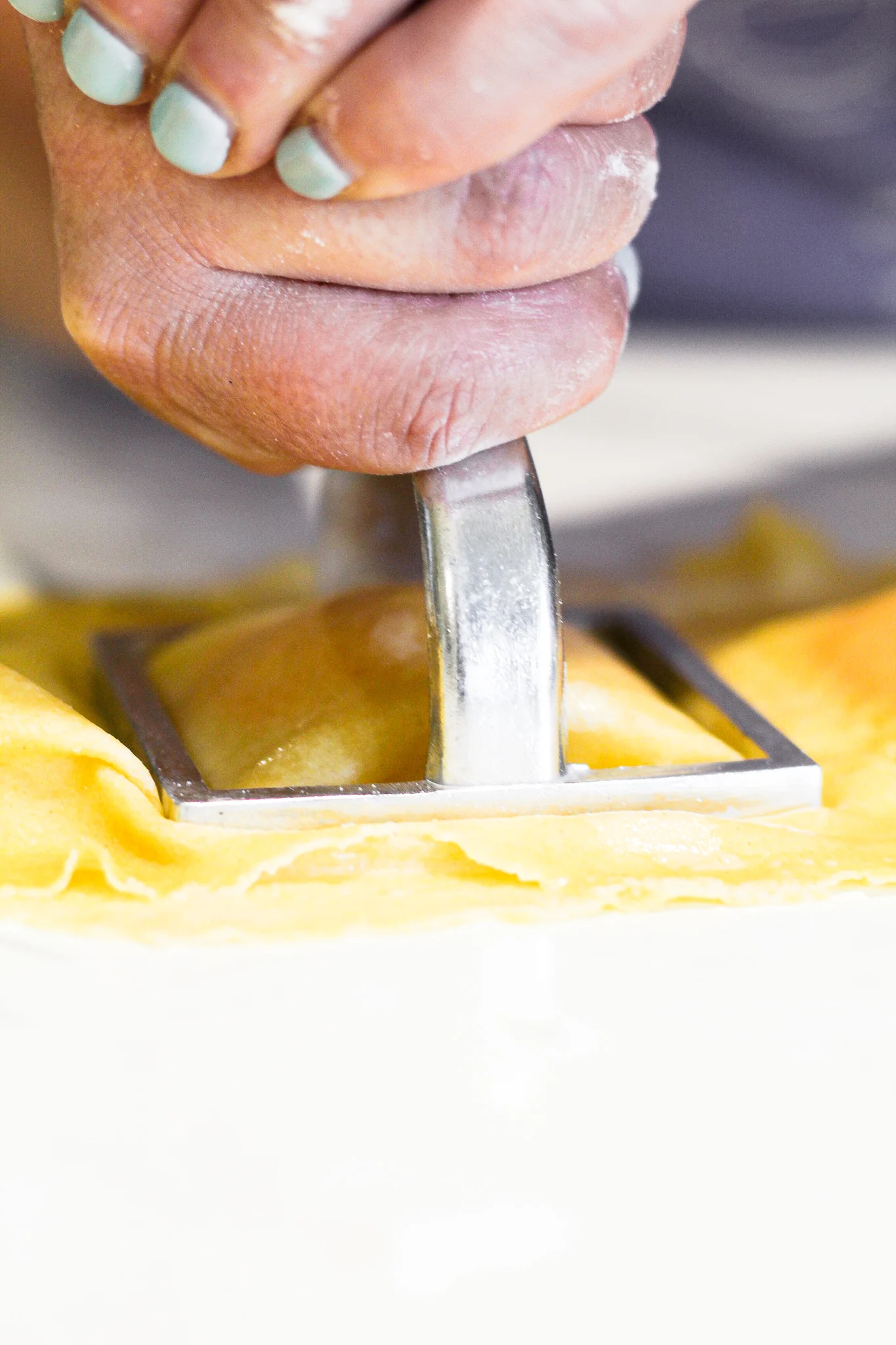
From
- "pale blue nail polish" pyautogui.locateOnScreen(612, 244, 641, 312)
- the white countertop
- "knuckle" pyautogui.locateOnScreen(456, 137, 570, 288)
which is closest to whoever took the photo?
the white countertop

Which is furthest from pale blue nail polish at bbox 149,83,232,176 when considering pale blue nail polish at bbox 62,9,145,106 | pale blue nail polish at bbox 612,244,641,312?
pale blue nail polish at bbox 612,244,641,312

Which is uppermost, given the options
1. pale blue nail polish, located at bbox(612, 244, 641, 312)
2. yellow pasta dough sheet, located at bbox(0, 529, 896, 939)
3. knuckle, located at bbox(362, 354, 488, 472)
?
pale blue nail polish, located at bbox(612, 244, 641, 312)

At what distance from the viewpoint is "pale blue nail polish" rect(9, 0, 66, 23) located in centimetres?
61

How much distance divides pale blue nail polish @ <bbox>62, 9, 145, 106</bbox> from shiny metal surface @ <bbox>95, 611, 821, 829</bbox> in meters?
0.29

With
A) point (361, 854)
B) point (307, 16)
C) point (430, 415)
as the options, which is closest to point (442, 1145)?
point (361, 854)

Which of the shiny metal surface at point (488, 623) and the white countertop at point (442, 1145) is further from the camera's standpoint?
the shiny metal surface at point (488, 623)

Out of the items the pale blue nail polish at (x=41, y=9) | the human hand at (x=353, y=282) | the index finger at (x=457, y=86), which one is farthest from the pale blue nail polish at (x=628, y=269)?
the pale blue nail polish at (x=41, y=9)

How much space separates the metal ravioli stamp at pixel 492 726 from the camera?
641mm

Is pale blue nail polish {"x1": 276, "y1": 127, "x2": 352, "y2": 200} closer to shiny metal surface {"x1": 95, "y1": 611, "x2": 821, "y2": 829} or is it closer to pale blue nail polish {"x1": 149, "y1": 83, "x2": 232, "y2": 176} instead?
pale blue nail polish {"x1": 149, "y1": 83, "x2": 232, "y2": 176}

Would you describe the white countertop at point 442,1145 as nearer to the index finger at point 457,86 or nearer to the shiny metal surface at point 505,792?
the shiny metal surface at point 505,792

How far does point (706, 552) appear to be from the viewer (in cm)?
125

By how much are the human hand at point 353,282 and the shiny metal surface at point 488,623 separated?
0.08ft

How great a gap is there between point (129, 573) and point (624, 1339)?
31.4 inches

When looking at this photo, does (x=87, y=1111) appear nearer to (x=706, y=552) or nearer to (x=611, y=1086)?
(x=611, y=1086)
